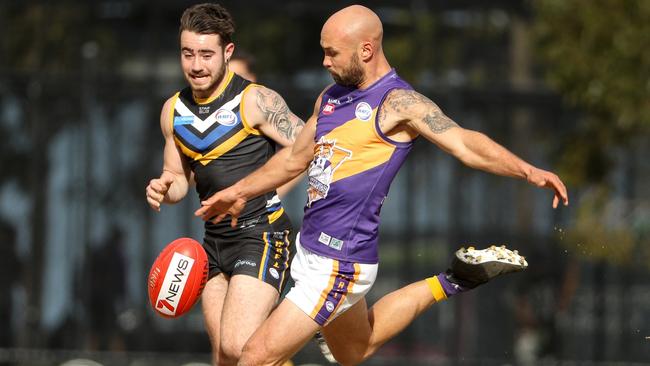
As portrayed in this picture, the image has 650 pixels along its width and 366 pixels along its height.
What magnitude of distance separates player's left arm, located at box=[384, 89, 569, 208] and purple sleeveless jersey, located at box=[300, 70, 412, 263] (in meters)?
0.14

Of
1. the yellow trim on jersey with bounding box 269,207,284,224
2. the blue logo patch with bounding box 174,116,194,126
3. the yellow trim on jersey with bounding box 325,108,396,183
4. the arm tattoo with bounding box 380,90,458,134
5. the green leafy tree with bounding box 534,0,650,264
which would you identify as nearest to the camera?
the arm tattoo with bounding box 380,90,458,134

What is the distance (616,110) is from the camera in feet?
40.0

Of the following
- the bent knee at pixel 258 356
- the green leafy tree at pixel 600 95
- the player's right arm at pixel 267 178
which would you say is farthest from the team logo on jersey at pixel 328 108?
the green leafy tree at pixel 600 95

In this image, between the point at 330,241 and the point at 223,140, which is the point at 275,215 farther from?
the point at 330,241

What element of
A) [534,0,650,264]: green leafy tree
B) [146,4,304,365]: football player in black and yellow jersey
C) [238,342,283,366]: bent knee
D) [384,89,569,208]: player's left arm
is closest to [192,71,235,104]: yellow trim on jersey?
[146,4,304,365]: football player in black and yellow jersey

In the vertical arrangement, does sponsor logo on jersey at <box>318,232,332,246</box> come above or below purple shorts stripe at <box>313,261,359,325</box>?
above

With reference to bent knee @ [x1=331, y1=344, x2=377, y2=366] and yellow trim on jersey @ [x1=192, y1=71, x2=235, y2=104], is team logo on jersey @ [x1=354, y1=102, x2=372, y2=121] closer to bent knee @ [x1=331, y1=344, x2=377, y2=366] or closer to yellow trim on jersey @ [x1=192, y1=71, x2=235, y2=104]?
yellow trim on jersey @ [x1=192, y1=71, x2=235, y2=104]

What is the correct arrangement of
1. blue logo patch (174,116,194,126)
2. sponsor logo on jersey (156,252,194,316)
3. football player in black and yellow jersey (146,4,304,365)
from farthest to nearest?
blue logo patch (174,116,194,126)
football player in black and yellow jersey (146,4,304,365)
sponsor logo on jersey (156,252,194,316)

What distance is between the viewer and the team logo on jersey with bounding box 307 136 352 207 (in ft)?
24.7

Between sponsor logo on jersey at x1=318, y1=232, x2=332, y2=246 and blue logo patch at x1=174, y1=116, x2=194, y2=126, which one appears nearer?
sponsor logo on jersey at x1=318, y1=232, x2=332, y2=246

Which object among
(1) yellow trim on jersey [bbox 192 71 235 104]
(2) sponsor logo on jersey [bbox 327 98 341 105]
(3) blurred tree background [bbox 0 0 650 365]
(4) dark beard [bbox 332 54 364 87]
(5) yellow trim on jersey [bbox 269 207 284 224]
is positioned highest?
(4) dark beard [bbox 332 54 364 87]

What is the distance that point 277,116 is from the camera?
831 centimetres

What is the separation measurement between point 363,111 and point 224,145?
112 cm

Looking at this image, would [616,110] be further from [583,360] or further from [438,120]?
[438,120]
